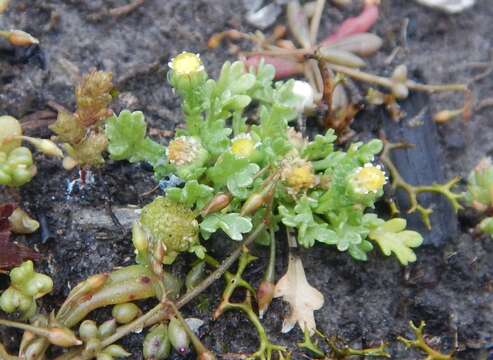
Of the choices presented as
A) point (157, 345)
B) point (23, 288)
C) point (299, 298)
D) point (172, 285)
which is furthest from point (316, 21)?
point (23, 288)

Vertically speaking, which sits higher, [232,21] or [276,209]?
[232,21]

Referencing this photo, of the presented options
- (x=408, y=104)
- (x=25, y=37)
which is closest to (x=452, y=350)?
(x=408, y=104)

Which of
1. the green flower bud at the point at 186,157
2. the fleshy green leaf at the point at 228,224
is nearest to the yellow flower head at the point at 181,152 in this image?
the green flower bud at the point at 186,157

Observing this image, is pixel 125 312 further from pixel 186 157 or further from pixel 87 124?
pixel 87 124

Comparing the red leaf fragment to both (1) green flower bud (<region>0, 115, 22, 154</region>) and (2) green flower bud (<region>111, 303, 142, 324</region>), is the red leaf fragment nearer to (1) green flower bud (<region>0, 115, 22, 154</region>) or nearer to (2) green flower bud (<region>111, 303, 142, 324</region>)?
(1) green flower bud (<region>0, 115, 22, 154</region>)

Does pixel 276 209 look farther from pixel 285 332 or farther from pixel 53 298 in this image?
pixel 53 298

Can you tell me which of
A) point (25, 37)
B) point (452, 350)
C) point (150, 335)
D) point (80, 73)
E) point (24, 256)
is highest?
point (25, 37)

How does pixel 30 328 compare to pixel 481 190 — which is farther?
pixel 481 190
